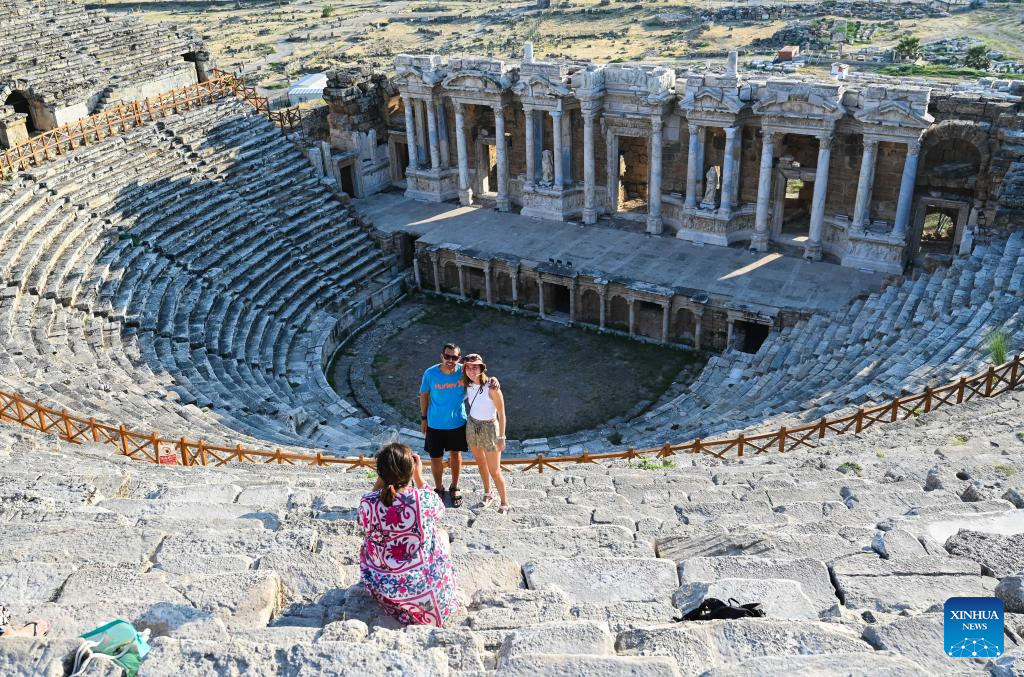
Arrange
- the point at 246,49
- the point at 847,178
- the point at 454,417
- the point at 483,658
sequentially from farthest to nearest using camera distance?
the point at 246,49 → the point at 847,178 → the point at 454,417 → the point at 483,658

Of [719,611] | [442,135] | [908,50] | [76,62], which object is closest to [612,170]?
[442,135]

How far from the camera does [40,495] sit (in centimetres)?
1029

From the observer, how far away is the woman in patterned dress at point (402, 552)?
22.2 feet

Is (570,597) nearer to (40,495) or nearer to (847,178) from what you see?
(40,495)

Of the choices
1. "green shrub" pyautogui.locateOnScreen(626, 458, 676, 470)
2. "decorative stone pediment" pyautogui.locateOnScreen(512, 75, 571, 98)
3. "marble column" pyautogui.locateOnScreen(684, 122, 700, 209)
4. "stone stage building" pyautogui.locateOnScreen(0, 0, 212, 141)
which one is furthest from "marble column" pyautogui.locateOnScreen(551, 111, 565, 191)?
"green shrub" pyautogui.locateOnScreen(626, 458, 676, 470)

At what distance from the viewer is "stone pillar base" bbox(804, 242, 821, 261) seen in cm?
2549

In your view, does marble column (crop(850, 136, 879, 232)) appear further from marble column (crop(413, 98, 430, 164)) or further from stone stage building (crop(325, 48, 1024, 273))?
marble column (crop(413, 98, 430, 164))

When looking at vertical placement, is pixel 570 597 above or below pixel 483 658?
below

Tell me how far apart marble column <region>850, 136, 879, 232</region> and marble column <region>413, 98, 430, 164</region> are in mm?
14252

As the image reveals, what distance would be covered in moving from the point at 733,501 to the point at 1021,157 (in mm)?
16409

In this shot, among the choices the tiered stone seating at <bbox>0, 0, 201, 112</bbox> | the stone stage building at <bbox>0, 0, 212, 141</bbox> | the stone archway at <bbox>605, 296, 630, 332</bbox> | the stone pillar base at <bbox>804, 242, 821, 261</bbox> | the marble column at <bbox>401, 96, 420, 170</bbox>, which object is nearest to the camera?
the stone archway at <bbox>605, 296, 630, 332</bbox>

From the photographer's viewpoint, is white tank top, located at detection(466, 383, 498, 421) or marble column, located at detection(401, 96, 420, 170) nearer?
white tank top, located at detection(466, 383, 498, 421)

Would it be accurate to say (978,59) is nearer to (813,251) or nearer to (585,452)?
(813,251)

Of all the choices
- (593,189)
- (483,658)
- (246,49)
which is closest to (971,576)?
(483,658)
